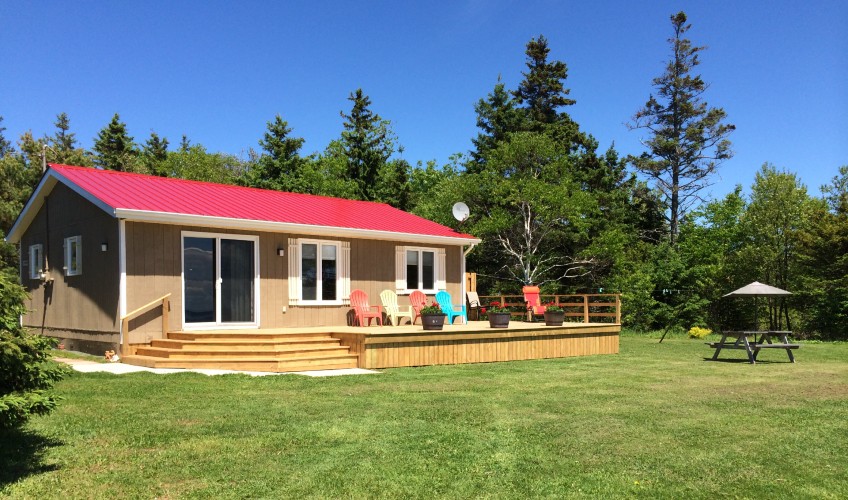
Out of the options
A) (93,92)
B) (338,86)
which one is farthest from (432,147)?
(93,92)

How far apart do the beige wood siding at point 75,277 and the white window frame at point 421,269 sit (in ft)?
19.4

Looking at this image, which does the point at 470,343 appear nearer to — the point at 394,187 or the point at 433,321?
the point at 433,321

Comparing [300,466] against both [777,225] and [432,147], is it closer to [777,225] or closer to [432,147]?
[777,225]

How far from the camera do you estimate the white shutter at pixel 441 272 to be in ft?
49.4

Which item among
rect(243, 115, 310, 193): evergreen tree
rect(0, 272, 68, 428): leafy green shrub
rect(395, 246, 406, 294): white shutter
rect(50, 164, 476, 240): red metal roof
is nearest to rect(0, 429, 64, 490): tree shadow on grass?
rect(0, 272, 68, 428): leafy green shrub

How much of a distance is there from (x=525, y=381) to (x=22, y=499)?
6.20 metres

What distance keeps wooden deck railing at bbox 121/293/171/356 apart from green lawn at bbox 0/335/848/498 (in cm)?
202

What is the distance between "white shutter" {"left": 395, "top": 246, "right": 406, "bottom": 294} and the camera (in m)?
14.2

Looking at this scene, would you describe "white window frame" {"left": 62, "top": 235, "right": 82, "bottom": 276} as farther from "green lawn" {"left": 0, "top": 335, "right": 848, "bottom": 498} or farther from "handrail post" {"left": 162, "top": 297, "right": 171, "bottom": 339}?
"green lawn" {"left": 0, "top": 335, "right": 848, "bottom": 498}

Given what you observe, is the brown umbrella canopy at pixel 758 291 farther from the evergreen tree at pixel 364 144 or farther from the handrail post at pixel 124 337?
the evergreen tree at pixel 364 144

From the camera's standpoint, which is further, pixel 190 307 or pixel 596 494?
pixel 190 307

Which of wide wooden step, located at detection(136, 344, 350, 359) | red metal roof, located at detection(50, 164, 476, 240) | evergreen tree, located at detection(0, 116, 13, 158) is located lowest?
wide wooden step, located at detection(136, 344, 350, 359)

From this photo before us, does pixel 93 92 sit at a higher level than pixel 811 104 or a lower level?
higher

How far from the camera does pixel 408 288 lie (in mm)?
14484
